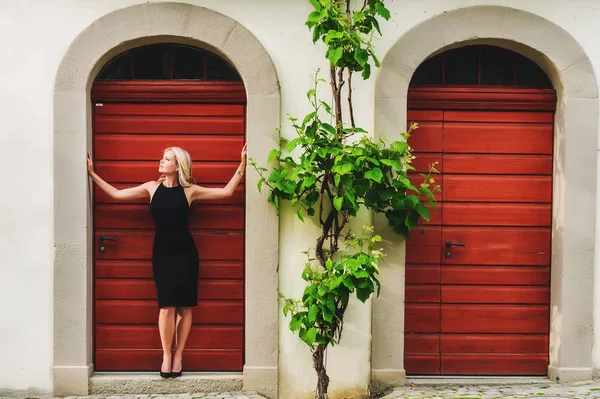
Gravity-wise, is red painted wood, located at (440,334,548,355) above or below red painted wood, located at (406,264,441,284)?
below

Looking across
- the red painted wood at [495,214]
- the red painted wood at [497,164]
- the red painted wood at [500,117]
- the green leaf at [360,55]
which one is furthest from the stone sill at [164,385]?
the red painted wood at [500,117]

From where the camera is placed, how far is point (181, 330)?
6.22 m

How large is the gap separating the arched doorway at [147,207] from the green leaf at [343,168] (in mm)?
1162

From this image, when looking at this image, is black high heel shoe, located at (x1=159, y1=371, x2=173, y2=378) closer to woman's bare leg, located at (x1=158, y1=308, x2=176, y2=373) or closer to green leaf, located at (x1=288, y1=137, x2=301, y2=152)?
woman's bare leg, located at (x1=158, y1=308, x2=176, y2=373)

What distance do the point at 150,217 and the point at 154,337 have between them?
111 centimetres

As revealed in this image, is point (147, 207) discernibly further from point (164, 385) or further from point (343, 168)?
point (343, 168)

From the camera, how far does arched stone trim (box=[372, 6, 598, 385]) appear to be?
19.9 feet

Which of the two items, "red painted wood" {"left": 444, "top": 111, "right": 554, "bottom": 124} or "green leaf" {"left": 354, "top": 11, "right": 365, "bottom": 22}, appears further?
"red painted wood" {"left": 444, "top": 111, "right": 554, "bottom": 124}

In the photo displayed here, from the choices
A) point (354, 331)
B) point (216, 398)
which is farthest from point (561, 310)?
point (216, 398)

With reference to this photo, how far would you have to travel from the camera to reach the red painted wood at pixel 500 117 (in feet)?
20.9

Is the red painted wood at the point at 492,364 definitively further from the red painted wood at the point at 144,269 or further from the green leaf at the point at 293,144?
the green leaf at the point at 293,144

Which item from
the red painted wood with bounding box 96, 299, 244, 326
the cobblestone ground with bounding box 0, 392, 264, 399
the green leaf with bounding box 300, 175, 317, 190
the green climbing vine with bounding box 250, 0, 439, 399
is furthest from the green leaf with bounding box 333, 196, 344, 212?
the cobblestone ground with bounding box 0, 392, 264, 399

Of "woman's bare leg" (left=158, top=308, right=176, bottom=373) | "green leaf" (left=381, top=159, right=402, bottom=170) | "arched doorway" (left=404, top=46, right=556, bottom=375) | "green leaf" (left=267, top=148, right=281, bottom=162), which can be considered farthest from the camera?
"arched doorway" (left=404, top=46, right=556, bottom=375)

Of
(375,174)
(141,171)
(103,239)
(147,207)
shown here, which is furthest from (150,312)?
(375,174)
